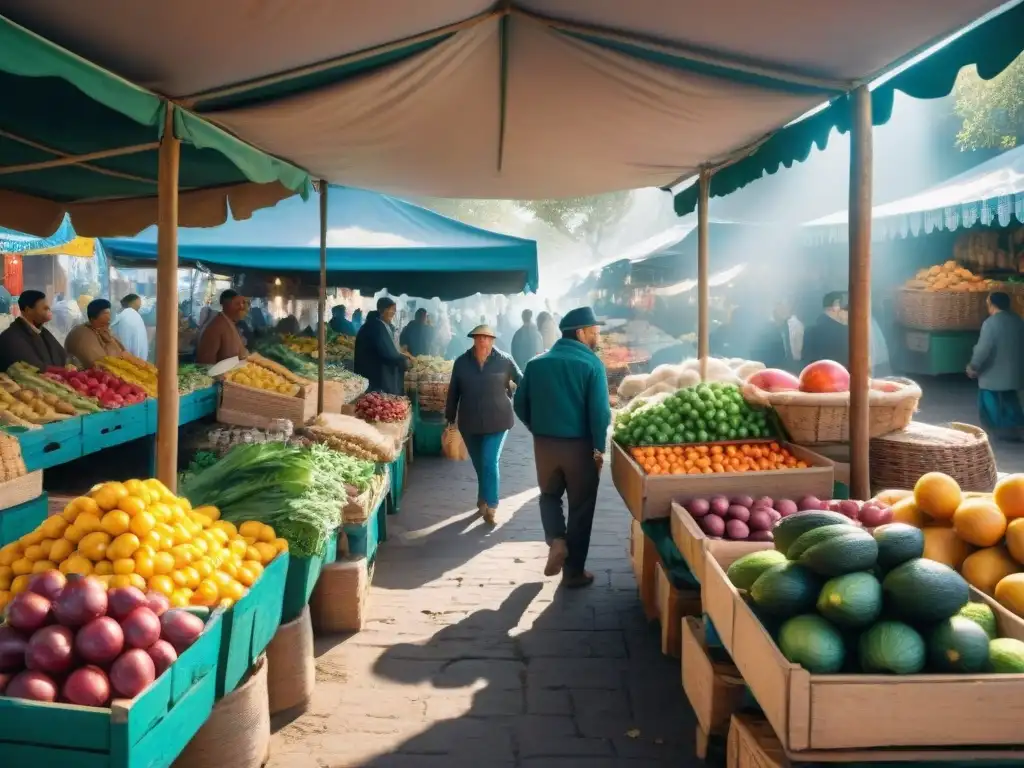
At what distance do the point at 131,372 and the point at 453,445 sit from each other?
14.6 ft

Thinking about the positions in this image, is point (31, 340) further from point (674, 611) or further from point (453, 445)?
point (674, 611)

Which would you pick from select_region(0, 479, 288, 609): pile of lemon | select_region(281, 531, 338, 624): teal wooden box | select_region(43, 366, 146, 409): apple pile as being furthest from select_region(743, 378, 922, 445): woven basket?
select_region(43, 366, 146, 409): apple pile

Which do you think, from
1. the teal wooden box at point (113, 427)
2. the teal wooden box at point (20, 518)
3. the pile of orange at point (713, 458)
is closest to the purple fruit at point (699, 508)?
the pile of orange at point (713, 458)

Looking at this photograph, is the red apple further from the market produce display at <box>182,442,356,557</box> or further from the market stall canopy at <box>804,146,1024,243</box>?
the market stall canopy at <box>804,146,1024,243</box>

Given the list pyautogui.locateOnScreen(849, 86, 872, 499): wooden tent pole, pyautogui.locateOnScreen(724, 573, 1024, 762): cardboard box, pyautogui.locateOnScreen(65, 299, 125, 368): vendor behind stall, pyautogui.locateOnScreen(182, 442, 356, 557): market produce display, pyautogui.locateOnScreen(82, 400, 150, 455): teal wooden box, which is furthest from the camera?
pyautogui.locateOnScreen(65, 299, 125, 368): vendor behind stall

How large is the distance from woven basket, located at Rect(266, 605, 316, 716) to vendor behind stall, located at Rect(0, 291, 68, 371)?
4728 mm

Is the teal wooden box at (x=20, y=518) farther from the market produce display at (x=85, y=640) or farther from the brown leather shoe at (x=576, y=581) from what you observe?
the brown leather shoe at (x=576, y=581)

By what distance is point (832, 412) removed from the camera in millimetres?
5141

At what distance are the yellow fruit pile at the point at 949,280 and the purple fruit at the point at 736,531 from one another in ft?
39.9

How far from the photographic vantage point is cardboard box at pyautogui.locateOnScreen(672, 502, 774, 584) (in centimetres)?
362

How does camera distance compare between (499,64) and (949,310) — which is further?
(949,310)

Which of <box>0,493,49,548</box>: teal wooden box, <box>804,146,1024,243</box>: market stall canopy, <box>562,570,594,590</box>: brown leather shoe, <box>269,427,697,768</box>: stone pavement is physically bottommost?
<box>269,427,697,768</box>: stone pavement

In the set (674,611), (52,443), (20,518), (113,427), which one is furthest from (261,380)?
(674,611)

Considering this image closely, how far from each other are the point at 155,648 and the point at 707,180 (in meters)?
5.72
